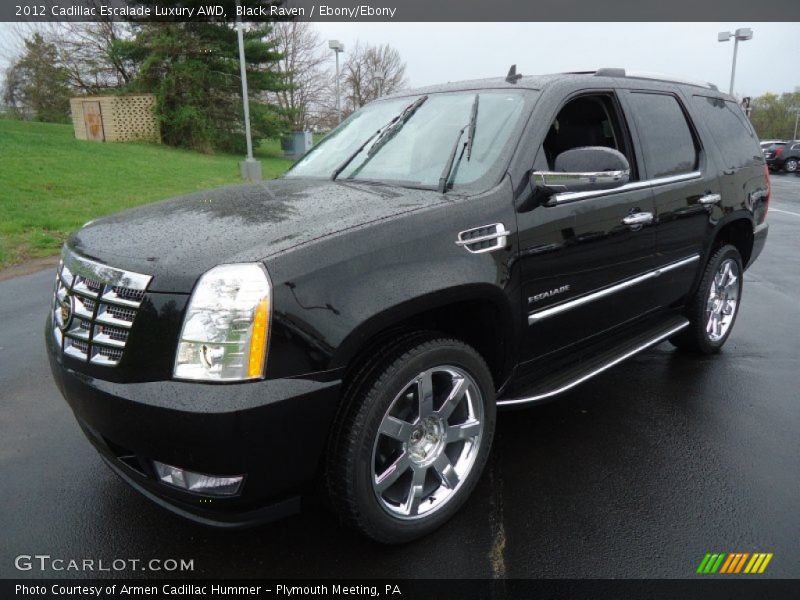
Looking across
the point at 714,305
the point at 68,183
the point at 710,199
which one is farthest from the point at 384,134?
the point at 68,183

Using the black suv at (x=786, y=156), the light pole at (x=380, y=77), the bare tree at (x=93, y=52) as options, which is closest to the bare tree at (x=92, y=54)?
the bare tree at (x=93, y=52)

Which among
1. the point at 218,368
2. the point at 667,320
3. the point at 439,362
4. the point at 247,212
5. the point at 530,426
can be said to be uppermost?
the point at 247,212

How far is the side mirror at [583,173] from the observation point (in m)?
2.63

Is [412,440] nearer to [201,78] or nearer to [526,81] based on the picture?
[526,81]

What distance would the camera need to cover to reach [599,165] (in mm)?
2707

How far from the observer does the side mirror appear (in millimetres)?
2635

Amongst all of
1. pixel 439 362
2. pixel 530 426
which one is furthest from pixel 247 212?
pixel 530 426

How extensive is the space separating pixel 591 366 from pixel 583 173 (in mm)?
1127

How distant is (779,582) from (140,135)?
30.5 metres

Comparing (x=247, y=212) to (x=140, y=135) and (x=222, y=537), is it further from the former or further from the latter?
(x=140, y=135)

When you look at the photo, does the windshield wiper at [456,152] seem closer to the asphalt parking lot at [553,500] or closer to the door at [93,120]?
the asphalt parking lot at [553,500]

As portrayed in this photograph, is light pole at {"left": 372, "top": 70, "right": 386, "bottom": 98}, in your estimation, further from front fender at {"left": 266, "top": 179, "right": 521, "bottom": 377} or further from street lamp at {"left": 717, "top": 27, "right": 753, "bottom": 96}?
front fender at {"left": 266, "top": 179, "right": 521, "bottom": 377}

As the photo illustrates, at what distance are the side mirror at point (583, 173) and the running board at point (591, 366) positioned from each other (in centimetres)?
96

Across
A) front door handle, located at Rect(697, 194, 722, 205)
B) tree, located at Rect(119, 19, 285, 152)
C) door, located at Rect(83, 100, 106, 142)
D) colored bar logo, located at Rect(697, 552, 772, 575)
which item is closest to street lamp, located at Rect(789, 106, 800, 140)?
tree, located at Rect(119, 19, 285, 152)
